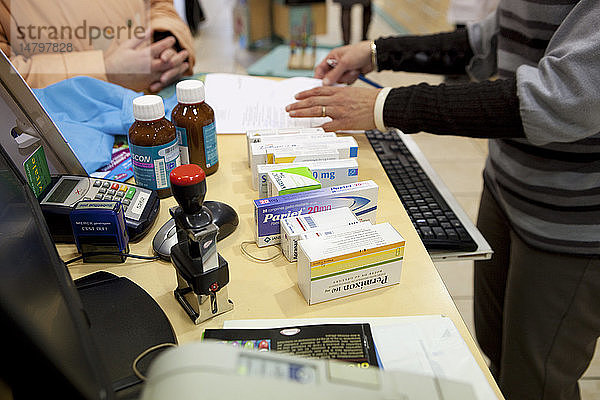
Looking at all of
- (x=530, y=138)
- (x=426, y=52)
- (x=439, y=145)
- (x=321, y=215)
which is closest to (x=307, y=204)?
(x=321, y=215)

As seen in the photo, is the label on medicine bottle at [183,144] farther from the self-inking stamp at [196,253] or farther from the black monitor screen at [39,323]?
the black monitor screen at [39,323]

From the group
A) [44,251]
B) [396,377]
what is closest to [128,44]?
[44,251]

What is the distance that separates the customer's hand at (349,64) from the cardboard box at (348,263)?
711 millimetres

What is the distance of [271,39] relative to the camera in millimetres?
4793

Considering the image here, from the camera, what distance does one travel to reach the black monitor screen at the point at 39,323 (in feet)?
1.25

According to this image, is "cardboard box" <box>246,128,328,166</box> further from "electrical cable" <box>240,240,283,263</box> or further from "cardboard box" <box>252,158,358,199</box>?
"electrical cable" <box>240,240,283,263</box>

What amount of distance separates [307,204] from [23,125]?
51 centimetres

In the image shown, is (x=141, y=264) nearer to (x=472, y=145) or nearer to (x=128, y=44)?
(x=128, y=44)

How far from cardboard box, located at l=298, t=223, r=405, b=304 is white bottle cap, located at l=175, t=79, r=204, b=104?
39 centimetres

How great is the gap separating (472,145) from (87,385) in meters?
3.14

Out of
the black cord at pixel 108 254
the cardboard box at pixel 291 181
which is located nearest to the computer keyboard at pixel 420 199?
the cardboard box at pixel 291 181

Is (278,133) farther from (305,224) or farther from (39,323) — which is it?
(39,323)

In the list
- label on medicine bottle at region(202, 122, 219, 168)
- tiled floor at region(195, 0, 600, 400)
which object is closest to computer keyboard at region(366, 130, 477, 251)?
label on medicine bottle at region(202, 122, 219, 168)

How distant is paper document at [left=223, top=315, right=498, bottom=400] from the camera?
24.3 inches
